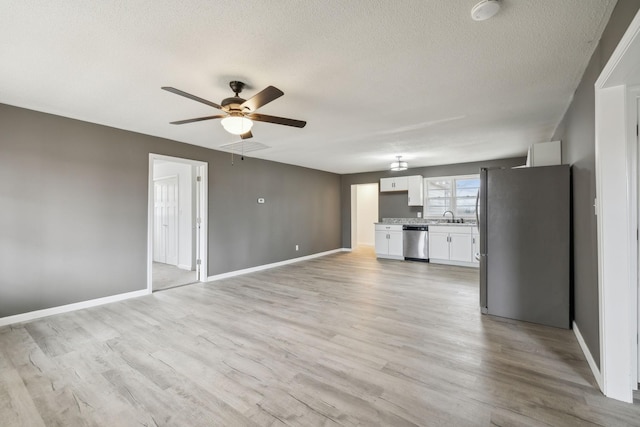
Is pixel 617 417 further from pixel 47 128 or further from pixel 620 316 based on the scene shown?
pixel 47 128

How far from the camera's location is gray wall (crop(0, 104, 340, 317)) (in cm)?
311

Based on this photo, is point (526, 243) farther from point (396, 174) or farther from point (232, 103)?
point (396, 174)

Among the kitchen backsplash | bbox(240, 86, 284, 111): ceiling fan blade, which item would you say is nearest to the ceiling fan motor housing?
bbox(240, 86, 284, 111): ceiling fan blade

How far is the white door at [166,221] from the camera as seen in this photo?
6301 millimetres

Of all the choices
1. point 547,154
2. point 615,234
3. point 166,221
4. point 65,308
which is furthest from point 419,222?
point 65,308

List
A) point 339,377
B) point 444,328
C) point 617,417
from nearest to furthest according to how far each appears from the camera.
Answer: point 617,417 → point 339,377 → point 444,328

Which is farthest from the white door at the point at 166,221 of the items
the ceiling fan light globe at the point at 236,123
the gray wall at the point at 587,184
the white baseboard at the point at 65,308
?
the gray wall at the point at 587,184

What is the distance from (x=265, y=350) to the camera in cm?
246

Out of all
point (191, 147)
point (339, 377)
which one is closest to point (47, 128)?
point (191, 147)

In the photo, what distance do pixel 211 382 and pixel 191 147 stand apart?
12.9 ft

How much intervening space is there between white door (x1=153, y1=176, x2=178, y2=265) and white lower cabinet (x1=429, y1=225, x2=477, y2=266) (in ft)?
19.7

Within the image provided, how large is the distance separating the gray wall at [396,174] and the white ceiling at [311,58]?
2783 millimetres

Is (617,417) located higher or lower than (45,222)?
lower

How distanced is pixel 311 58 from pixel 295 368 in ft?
8.04
